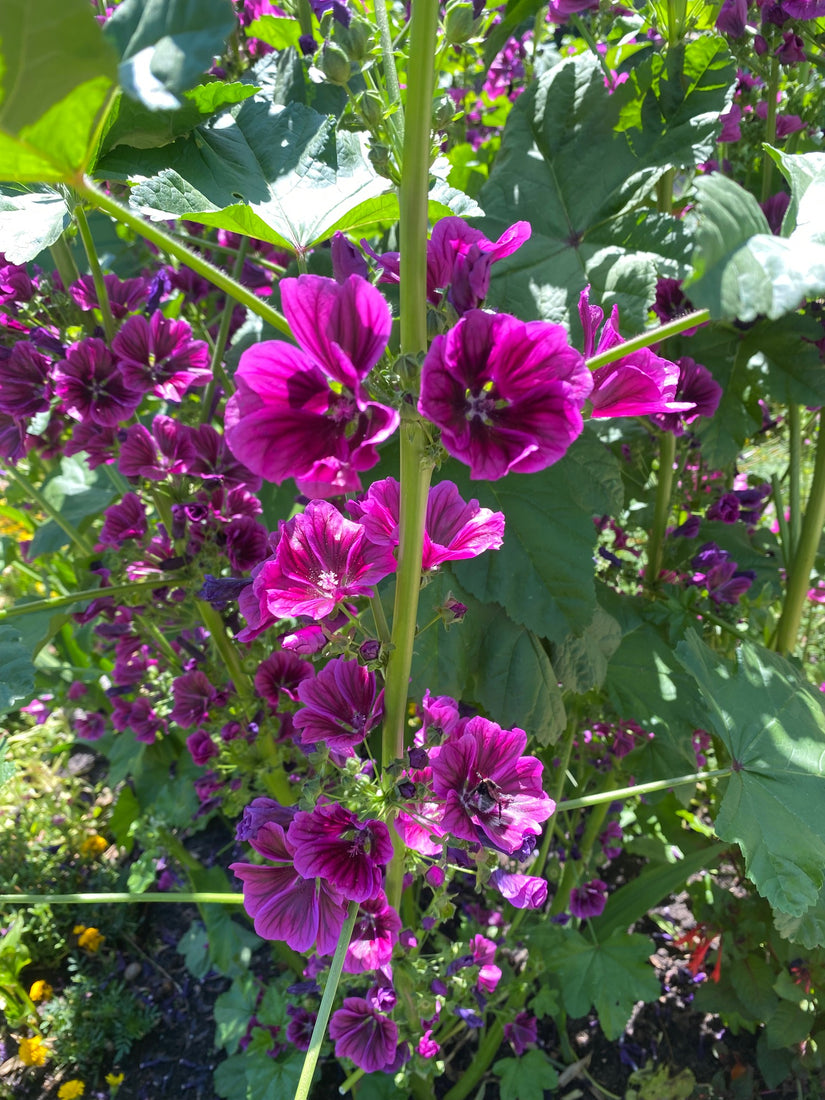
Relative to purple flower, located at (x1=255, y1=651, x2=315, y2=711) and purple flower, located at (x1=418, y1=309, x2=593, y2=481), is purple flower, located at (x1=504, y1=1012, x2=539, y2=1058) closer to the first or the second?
purple flower, located at (x1=255, y1=651, x2=315, y2=711)

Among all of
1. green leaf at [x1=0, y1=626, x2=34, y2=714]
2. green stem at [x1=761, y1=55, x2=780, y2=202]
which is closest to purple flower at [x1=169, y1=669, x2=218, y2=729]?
green leaf at [x1=0, y1=626, x2=34, y2=714]

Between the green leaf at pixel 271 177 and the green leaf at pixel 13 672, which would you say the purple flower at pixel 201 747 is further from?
the green leaf at pixel 271 177

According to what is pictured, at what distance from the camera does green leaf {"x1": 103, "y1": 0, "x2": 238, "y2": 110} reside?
49 centimetres

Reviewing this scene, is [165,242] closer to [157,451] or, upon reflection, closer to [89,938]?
[157,451]

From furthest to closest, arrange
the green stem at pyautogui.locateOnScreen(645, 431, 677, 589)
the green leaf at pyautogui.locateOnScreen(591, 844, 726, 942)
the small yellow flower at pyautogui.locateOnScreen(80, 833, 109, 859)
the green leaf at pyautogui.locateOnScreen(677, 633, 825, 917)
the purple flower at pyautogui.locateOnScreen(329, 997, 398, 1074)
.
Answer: the small yellow flower at pyautogui.locateOnScreen(80, 833, 109, 859) → the green leaf at pyautogui.locateOnScreen(591, 844, 726, 942) → the green stem at pyautogui.locateOnScreen(645, 431, 677, 589) → the purple flower at pyautogui.locateOnScreen(329, 997, 398, 1074) → the green leaf at pyautogui.locateOnScreen(677, 633, 825, 917)

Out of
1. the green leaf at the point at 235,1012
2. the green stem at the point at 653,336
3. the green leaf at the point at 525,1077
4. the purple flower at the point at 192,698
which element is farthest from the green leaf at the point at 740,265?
the green leaf at the point at 235,1012

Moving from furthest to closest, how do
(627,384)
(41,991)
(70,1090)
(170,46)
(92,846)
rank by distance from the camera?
(92,846)
(41,991)
(70,1090)
(627,384)
(170,46)

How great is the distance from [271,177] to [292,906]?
0.99m

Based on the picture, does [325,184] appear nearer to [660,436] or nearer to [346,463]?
[346,463]

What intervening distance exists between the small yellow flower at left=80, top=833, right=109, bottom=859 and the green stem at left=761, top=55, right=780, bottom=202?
265 centimetres

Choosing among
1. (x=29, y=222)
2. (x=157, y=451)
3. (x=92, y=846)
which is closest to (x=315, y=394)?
(x=29, y=222)

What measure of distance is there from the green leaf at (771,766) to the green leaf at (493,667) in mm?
267

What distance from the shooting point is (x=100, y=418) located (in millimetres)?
1371

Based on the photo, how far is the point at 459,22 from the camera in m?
0.73
